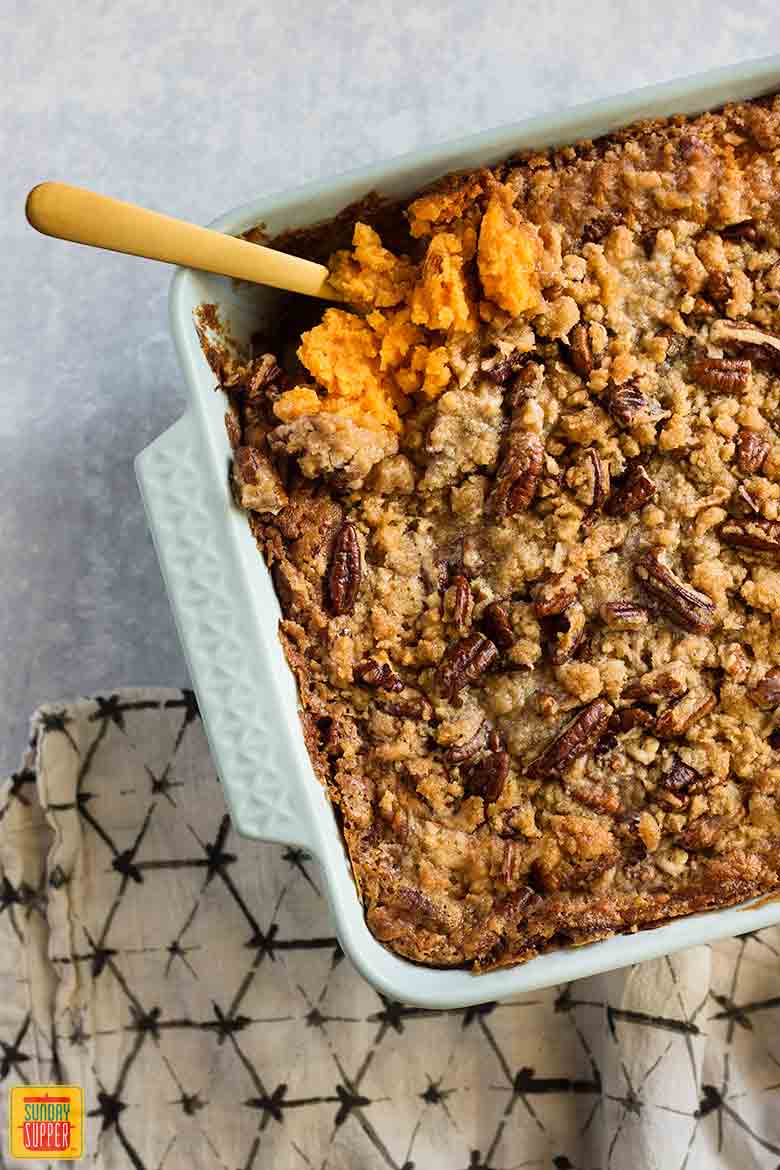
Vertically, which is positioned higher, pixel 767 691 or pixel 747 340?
pixel 747 340

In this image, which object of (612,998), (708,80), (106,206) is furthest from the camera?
(612,998)

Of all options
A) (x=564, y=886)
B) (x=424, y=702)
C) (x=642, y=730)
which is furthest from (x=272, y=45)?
(x=564, y=886)

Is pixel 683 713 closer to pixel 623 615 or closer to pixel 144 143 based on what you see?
pixel 623 615

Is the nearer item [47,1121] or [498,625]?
[498,625]

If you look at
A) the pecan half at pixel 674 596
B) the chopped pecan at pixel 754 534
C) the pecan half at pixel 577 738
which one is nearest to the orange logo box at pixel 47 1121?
the pecan half at pixel 577 738

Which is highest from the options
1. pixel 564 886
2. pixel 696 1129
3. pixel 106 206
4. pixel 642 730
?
pixel 106 206

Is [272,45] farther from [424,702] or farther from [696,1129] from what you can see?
[696,1129]

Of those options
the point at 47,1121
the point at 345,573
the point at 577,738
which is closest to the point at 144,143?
the point at 345,573
